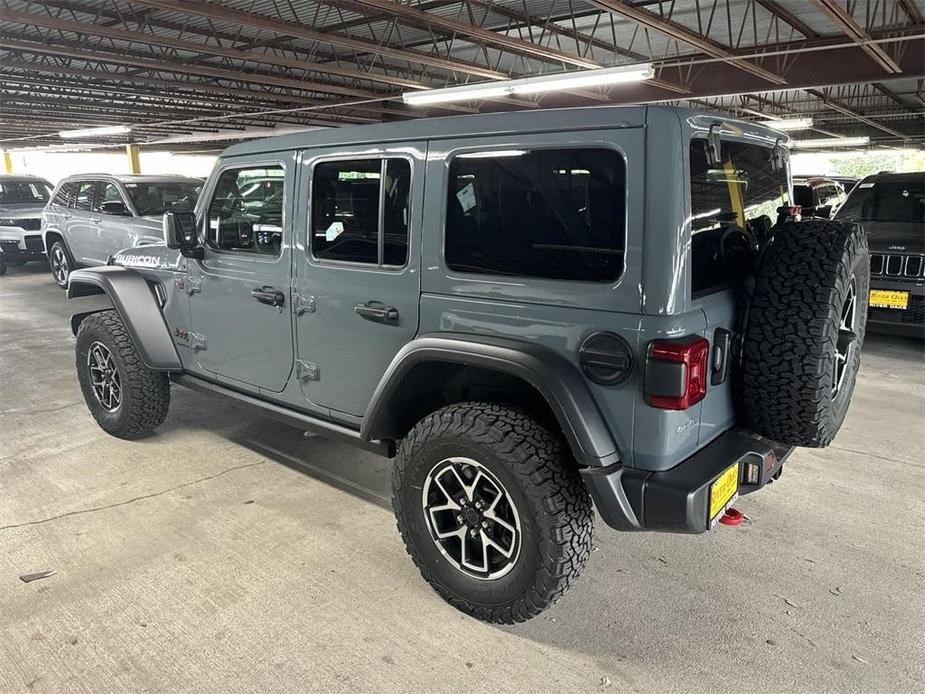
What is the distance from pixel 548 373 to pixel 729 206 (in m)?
0.93

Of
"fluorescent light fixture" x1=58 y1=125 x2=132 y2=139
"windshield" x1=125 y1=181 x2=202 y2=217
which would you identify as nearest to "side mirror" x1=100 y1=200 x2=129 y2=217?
"windshield" x1=125 y1=181 x2=202 y2=217

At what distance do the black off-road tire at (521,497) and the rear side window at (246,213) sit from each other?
4.23ft

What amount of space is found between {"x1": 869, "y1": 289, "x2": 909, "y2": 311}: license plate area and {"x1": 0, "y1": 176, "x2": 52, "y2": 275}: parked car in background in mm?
11310

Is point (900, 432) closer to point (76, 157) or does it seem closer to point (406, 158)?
point (406, 158)

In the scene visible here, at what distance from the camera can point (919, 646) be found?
230 cm

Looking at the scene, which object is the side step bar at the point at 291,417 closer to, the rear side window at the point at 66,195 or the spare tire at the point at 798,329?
the spare tire at the point at 798,329

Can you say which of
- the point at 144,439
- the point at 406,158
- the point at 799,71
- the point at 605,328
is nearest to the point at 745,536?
the point at 605,328

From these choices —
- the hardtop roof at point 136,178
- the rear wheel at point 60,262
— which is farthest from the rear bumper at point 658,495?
the rear wheel at point 60,262

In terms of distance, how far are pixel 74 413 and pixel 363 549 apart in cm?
282

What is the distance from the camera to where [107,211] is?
8.17m

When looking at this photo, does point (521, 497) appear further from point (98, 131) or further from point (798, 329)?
point (98, 131)

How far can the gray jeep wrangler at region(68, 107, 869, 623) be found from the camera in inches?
79.7

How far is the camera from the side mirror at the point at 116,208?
311 inches

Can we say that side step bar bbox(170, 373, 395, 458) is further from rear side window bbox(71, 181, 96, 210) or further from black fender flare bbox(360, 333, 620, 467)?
rear side window bbox(71, 181, 96, 210)
